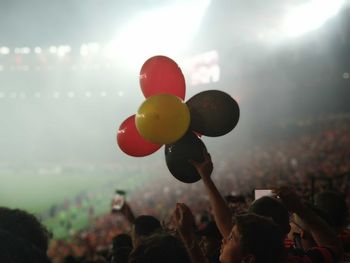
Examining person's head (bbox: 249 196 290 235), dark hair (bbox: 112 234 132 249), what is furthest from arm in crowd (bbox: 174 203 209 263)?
dark hair (bbox: 112 234 132 249)

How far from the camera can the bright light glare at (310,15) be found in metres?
14.5

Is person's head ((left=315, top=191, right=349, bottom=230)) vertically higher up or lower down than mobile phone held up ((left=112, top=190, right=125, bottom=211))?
lower down

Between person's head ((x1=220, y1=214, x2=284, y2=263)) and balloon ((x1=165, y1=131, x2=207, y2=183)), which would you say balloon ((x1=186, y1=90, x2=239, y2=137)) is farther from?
person's head ((x1=220, y1=214, x2=284, y2=263))

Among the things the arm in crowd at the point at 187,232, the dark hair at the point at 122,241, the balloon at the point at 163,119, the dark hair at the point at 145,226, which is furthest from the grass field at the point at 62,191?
the arm in crowd at the point at 187,232

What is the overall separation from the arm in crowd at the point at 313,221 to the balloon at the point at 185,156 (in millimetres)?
556

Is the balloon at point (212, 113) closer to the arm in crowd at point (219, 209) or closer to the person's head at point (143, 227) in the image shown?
the arm in crowd at point (219, 209)

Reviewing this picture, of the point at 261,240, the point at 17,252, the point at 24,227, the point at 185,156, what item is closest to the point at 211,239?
the point at 185,156

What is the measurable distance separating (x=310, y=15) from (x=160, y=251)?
1611 centimetres

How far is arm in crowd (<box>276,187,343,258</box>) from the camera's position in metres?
2.36

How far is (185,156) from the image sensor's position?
8.72 ft

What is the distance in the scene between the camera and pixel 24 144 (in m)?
41.1

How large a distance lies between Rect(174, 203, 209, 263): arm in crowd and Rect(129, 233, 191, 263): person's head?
19cm

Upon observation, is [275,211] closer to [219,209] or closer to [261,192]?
[219,209]

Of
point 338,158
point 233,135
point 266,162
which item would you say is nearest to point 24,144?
point 233,135
